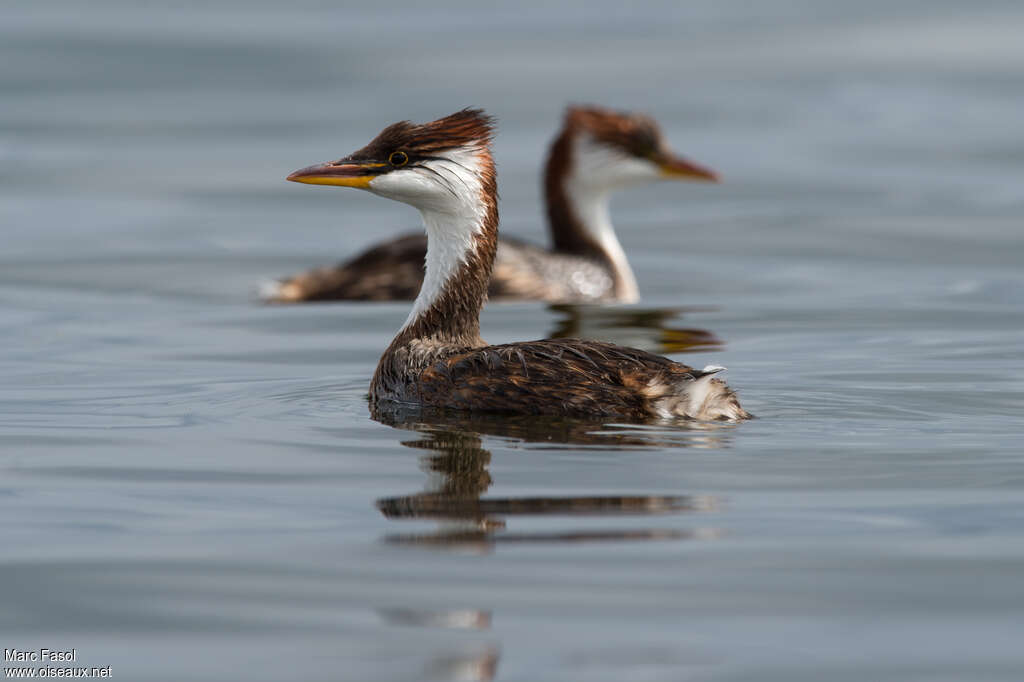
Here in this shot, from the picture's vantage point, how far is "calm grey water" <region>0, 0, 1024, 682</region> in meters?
5.82

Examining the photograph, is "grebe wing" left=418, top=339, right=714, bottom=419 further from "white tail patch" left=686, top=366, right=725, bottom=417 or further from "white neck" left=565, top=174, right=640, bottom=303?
"white neck" left=565, top=174, right=640, bottom=303

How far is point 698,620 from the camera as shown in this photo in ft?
19.2

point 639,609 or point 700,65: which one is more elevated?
point 700,65

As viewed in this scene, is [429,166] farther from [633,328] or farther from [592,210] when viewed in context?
[592,210]

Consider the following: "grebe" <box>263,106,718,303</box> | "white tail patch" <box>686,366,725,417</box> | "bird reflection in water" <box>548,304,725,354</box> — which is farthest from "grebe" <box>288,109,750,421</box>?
"grebe" <box>263,106,718,303</box>

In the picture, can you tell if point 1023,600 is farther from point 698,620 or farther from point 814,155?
point 814,155

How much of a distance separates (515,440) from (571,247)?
8.23 m

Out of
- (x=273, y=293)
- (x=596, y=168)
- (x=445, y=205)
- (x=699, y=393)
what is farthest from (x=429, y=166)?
(x=596, y=168)

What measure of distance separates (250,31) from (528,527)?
974 inches

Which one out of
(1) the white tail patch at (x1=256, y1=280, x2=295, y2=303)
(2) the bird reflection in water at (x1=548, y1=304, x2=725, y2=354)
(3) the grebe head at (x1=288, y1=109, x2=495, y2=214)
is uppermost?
(3) the grebe head at (x1=288, y1=109, x2=495, y2=214)

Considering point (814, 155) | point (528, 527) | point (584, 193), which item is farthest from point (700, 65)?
point (528, 527)

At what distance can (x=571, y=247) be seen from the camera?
16.5 m

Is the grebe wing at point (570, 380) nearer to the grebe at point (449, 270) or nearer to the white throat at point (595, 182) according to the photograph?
the grebe at point (449, 270)

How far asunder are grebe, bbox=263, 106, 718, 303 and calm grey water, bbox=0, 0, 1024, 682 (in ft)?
1.98
